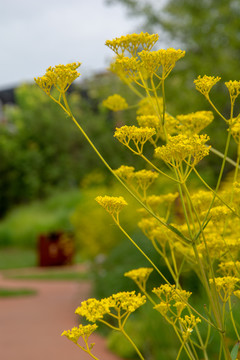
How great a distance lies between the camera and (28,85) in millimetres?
→ 32406

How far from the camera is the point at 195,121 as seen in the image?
1907 millimetres

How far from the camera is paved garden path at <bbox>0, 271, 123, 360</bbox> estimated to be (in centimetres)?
548

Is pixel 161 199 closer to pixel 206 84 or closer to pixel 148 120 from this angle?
pixel 148 120

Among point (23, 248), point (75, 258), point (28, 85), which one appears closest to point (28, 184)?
point (23, 248)

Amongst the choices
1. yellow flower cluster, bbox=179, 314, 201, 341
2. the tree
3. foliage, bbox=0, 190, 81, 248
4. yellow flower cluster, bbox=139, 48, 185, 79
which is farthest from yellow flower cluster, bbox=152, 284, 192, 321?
foliage, bbox=0, 190, 81, 248

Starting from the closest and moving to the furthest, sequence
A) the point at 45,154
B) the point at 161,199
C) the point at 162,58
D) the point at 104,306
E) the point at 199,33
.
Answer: the point at 104,306
the point at 162,58
the point at 161,199
the point at 199,33
the point at 45,154

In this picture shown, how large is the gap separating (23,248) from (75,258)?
7.63ft

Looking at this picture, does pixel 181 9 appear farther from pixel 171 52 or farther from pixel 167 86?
pixel 171 52

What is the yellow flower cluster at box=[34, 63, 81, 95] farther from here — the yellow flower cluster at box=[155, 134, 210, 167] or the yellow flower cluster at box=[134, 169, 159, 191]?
the yellow flower cluster at box=[134, 169, 159, 191]

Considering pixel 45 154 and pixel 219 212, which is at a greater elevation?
pixel 219 212

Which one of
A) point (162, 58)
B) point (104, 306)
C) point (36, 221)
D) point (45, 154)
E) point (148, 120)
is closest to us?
point (104, 306)

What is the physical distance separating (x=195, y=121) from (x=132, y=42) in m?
0.38

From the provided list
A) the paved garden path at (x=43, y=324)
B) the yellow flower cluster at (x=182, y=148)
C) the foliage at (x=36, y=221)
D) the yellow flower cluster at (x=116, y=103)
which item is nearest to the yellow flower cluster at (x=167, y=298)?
the yellow flower cluster at (x=182, y=148)

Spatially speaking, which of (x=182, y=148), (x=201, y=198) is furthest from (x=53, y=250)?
(x=182, y=148)
